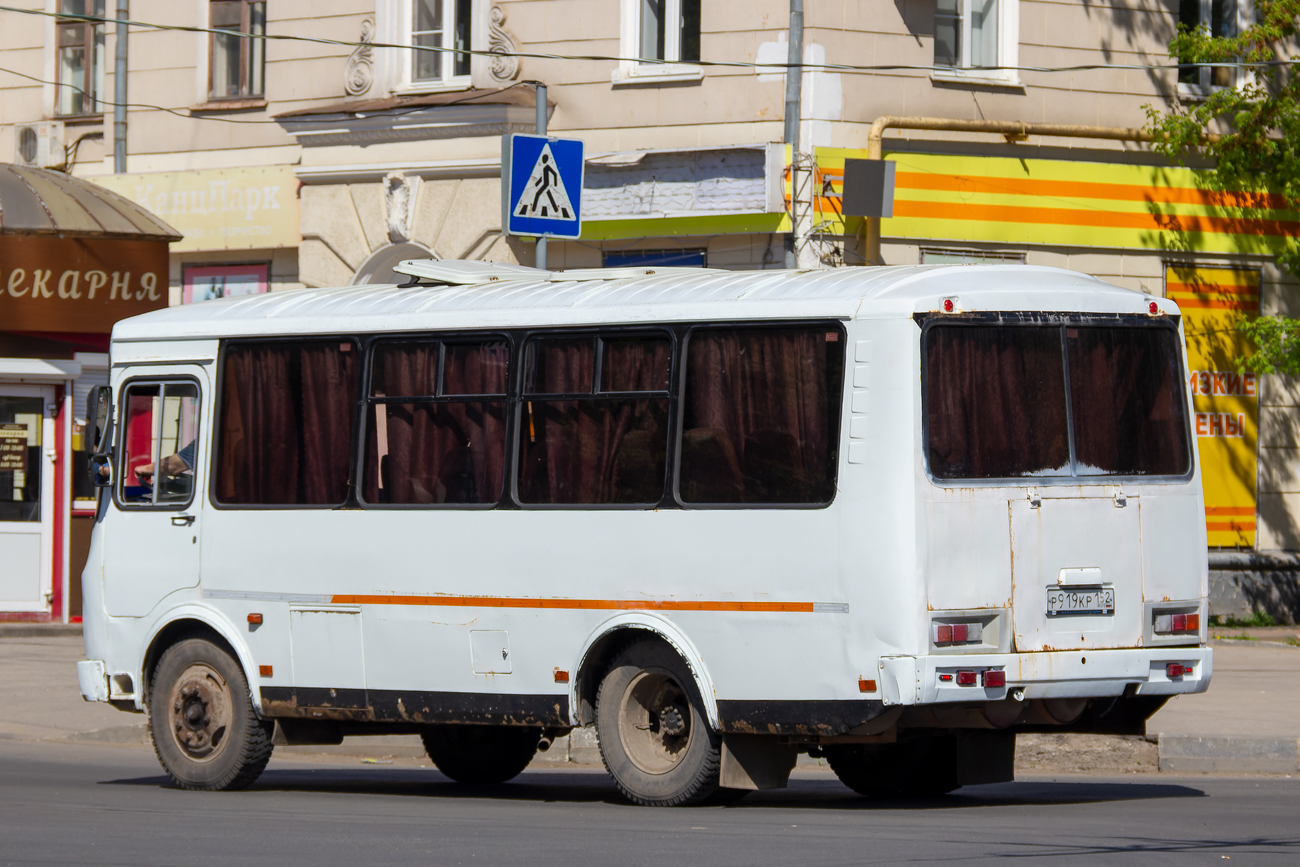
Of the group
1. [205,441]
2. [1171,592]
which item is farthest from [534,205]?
[1171,592]

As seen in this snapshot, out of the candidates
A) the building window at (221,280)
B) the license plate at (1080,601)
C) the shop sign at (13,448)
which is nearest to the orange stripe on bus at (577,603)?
the license plate at (1080,601)

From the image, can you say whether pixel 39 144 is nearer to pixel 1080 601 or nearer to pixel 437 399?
pixel 437 399

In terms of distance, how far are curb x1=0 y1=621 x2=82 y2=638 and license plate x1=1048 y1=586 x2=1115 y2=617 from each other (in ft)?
47.5

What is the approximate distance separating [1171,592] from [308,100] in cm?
1570

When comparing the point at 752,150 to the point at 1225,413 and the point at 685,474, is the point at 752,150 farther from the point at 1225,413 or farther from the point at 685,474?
the point at 685,474

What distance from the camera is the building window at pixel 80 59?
26.5 m

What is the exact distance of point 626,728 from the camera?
34.5ft

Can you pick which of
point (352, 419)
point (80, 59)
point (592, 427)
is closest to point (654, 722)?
point (592, 427)

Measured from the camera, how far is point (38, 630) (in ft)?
73.0

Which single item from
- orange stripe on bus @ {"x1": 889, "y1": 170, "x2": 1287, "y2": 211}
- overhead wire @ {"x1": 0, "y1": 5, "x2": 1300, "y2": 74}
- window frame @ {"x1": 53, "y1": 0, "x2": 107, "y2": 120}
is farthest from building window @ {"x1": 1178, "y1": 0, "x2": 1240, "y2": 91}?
window frame @ {"x1": 53, "y1": 0, "x2": 107, "y2": 120}

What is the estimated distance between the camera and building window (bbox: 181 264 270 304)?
2511 centimetres

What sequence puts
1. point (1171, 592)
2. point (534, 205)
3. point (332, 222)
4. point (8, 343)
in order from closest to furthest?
point (1171, 592) < point (534, 205) < point (8, 343) < point (332, 222)

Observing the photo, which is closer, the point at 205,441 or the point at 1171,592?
the point at 1171,592

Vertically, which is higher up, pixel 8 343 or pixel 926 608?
pixel 8 343
